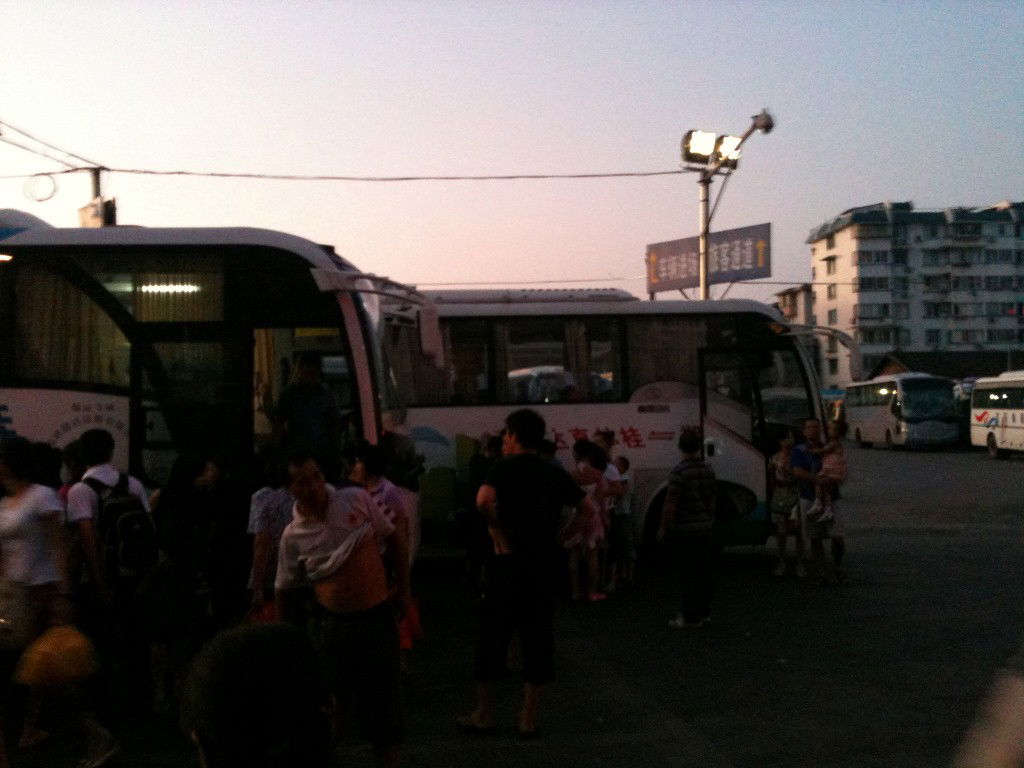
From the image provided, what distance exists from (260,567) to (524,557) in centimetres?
159

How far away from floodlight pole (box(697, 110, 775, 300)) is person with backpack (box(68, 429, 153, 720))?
20.1 m

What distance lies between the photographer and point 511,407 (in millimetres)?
14641

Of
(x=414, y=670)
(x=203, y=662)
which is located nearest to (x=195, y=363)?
(x=414, y=670)

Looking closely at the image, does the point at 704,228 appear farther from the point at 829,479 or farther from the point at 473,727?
the point at 473,727

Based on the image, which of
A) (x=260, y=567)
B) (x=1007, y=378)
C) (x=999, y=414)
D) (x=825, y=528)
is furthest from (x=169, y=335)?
(x=999, y=414)

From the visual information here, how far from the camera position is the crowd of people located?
5.63 metres

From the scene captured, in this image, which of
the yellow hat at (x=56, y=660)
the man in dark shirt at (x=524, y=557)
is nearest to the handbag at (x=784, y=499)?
the man in dark shirt at (x=524, y=557)

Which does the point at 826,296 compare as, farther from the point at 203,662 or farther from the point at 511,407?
the point at 203,662

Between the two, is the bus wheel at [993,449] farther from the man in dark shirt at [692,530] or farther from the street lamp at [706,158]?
the man in dark shirt at [692,530]

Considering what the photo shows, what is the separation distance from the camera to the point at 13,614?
5.65 meters

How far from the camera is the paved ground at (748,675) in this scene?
6648 millimetres

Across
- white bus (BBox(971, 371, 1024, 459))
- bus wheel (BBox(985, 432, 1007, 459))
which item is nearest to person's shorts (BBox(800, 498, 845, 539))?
white bus (BBox(971, 371, 1024, 459))

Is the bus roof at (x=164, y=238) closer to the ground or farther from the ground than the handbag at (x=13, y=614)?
farther from the ground

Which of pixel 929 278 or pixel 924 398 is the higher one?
pixel 929 278
